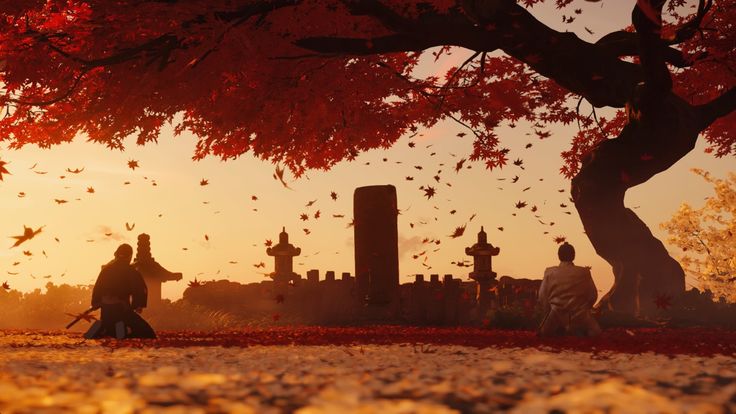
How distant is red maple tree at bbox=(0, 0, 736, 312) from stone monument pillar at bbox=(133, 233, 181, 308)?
14.3 feet

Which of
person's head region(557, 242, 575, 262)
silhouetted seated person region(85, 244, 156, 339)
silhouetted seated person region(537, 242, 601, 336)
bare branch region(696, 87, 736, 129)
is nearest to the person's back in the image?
silhouetted seated person region(85, 244, 156, 339)

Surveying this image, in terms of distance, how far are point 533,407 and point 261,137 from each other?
12811 millimetres

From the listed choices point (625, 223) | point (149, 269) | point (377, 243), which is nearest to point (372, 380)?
point (377, 243)

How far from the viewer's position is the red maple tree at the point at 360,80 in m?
12.7

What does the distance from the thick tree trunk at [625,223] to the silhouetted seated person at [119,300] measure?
10132 mm

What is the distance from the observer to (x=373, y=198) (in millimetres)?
16547

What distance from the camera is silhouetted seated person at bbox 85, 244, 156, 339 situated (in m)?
12.1

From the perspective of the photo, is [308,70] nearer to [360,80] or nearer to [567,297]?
[360,80]

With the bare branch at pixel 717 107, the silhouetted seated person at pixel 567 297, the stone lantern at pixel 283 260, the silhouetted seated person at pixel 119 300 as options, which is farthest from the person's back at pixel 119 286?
the bare branch at pixel 717 107

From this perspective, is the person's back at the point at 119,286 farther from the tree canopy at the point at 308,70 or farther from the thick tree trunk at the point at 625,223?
the thick tree trunk at the point at 625,223

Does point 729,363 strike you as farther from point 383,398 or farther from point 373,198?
point 373,198

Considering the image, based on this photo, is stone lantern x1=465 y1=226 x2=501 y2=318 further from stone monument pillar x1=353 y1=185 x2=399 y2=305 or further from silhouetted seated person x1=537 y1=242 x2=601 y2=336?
silhouetted seated person x1=537 y1=242 x2=601 y2=336

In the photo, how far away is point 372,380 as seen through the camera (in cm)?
609

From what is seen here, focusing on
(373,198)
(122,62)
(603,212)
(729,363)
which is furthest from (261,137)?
(729,363)
